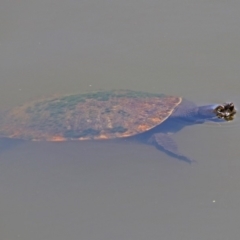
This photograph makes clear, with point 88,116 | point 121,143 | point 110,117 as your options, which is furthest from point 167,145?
point 88,116

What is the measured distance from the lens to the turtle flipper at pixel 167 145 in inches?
163

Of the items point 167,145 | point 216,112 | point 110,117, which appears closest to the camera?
point 167,145

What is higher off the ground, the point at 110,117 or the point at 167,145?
the point at 110,117

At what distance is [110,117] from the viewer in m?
4.29

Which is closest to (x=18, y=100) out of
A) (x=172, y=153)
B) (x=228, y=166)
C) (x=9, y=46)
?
(x=9, y=46)

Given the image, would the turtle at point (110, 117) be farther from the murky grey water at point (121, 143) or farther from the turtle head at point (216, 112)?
the murky grey water at point (121, 143)

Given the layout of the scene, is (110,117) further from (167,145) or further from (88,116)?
(167,145)

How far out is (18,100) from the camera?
4734 mm

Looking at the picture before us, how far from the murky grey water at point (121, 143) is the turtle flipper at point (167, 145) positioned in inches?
2.7

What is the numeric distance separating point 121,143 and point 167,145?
1.33 feet

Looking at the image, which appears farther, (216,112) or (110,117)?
(216,112)

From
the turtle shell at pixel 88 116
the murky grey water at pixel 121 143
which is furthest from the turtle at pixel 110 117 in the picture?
the murky grey water at pixel 121 143

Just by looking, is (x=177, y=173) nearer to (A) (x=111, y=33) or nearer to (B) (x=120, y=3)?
(A) (x=111, y=33)

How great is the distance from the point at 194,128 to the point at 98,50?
4.25 feet
